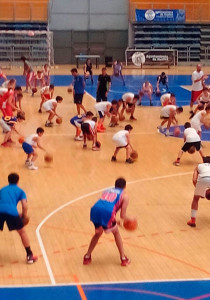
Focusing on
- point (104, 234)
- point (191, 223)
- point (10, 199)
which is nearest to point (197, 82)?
point (191, 223)

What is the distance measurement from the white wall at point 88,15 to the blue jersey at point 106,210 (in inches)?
1395

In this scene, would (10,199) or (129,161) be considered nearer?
(10,199)

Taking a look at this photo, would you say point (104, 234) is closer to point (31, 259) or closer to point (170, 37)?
point (31, 259)

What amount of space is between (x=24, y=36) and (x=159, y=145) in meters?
25.3

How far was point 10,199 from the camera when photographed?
422 inches

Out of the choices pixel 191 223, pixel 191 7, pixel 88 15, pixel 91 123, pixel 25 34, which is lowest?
pixel 191 223

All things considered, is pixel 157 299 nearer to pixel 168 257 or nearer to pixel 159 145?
pixel 168 257

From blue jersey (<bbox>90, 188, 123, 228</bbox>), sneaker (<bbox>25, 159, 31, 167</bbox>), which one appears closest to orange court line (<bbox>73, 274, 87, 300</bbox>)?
blue jersey (<bbox>90, 188, 123, 228</bbox>)

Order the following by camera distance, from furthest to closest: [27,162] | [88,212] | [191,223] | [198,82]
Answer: [198,82]
[27,162]
[88,212]
[191,223]

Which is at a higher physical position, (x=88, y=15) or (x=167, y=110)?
(x=88, y=15)

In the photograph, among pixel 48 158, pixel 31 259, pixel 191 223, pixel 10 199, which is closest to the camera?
pixel 10 199

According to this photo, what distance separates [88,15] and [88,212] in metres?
32.8

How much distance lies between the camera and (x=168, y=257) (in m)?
11.4

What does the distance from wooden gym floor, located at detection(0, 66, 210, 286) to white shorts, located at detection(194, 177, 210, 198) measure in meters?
0.78
